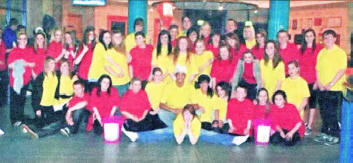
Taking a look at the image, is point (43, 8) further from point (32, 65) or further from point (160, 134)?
point (160, 134)

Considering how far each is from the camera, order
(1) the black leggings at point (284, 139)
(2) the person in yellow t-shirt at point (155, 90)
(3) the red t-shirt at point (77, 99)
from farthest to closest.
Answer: (3) the red t-shirt at point (77, 99), (2) the person in yellow t-shirt at point (155, 90), (1) the black leggings at point (284, 139)

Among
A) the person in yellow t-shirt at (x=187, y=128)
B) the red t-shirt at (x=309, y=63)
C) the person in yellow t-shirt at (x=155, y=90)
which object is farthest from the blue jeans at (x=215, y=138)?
the red t-shirt at (x=309, y=63)

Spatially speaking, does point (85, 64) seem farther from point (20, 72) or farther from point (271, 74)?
point (271, 74)

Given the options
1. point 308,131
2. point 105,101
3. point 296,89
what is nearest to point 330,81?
point 296,89

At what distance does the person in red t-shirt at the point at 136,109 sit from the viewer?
6523mm

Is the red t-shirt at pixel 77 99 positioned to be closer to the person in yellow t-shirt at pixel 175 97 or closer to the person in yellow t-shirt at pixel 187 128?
the person in yellow t-shirt at pixel 175 97

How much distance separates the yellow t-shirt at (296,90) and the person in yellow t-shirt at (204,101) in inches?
40.1

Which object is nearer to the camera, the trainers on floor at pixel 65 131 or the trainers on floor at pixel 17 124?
the trainers on floor at pixel 65 131

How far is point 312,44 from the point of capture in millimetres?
7062

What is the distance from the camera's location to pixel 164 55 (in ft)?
23.7

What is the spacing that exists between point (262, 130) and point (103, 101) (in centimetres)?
219

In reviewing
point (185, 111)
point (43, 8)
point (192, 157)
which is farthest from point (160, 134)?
point (43, 8)

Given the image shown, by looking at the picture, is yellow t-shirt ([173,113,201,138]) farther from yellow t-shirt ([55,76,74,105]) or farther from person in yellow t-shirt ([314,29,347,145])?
yellow t-shirt ([55,76,74,105])

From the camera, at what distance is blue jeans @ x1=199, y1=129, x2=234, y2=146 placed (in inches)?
251
